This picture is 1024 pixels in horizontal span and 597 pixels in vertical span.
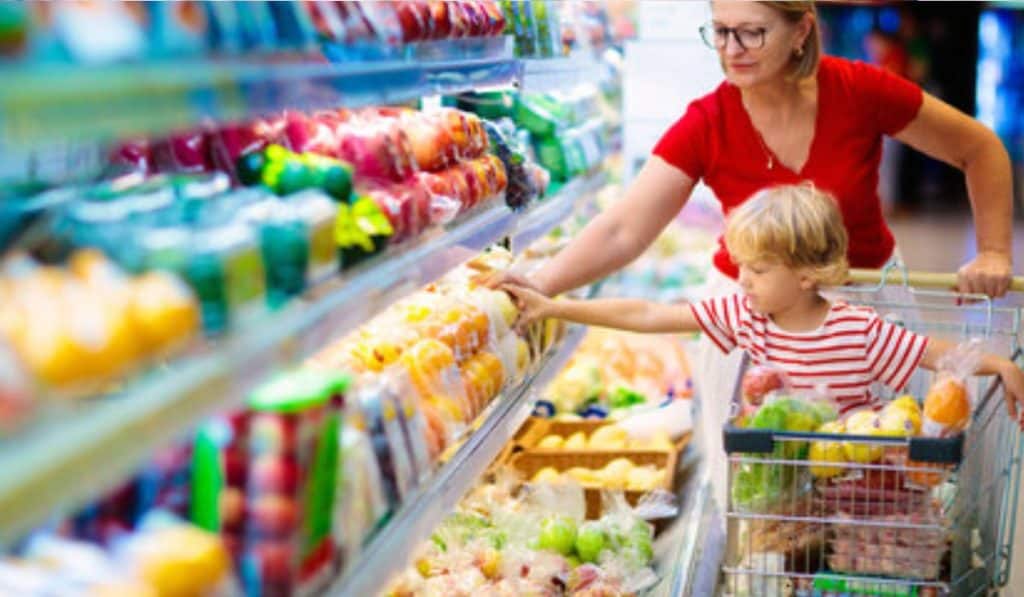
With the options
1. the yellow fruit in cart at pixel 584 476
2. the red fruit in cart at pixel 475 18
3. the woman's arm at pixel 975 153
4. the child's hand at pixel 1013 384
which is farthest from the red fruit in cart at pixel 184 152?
the woman's arm at pixel 975 153

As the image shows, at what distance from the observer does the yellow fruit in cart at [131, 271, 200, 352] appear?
57.3 inches

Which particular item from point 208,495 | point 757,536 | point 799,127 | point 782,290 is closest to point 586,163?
point 799,127

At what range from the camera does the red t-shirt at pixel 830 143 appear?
3.53 meters

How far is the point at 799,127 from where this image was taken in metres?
3.55

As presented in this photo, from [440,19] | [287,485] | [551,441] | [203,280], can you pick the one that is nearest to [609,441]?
[551,441]

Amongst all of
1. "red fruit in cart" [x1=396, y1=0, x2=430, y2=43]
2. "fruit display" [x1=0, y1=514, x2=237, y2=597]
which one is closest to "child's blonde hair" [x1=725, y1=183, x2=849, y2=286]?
"red fruit in cart" [x1=396, y1=0, x2=430, y2=43]

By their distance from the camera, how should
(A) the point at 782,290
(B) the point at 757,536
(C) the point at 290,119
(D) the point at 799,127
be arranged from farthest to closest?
(D) the point at 799,127 → (A) the point at 782,290 → (B) the point at 757,536 → (C) the point at 290,119

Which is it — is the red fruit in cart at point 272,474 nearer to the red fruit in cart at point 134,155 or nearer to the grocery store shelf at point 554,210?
the red fruit in cart at point 134,155

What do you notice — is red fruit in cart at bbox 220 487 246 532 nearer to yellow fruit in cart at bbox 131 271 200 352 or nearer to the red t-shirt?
yellow fruit in cart at bbox 131 271 200 352

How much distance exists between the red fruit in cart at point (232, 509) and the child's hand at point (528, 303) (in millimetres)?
1613

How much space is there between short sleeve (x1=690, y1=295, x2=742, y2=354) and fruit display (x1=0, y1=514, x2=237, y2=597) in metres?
1.81

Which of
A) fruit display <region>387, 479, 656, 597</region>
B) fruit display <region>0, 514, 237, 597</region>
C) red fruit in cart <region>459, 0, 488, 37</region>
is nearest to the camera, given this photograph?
fruit display <region>0, 514, 237, 597</region>

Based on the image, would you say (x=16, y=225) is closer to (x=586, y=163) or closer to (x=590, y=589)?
(x=590, y=589)

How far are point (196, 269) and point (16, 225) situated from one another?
28 cm
